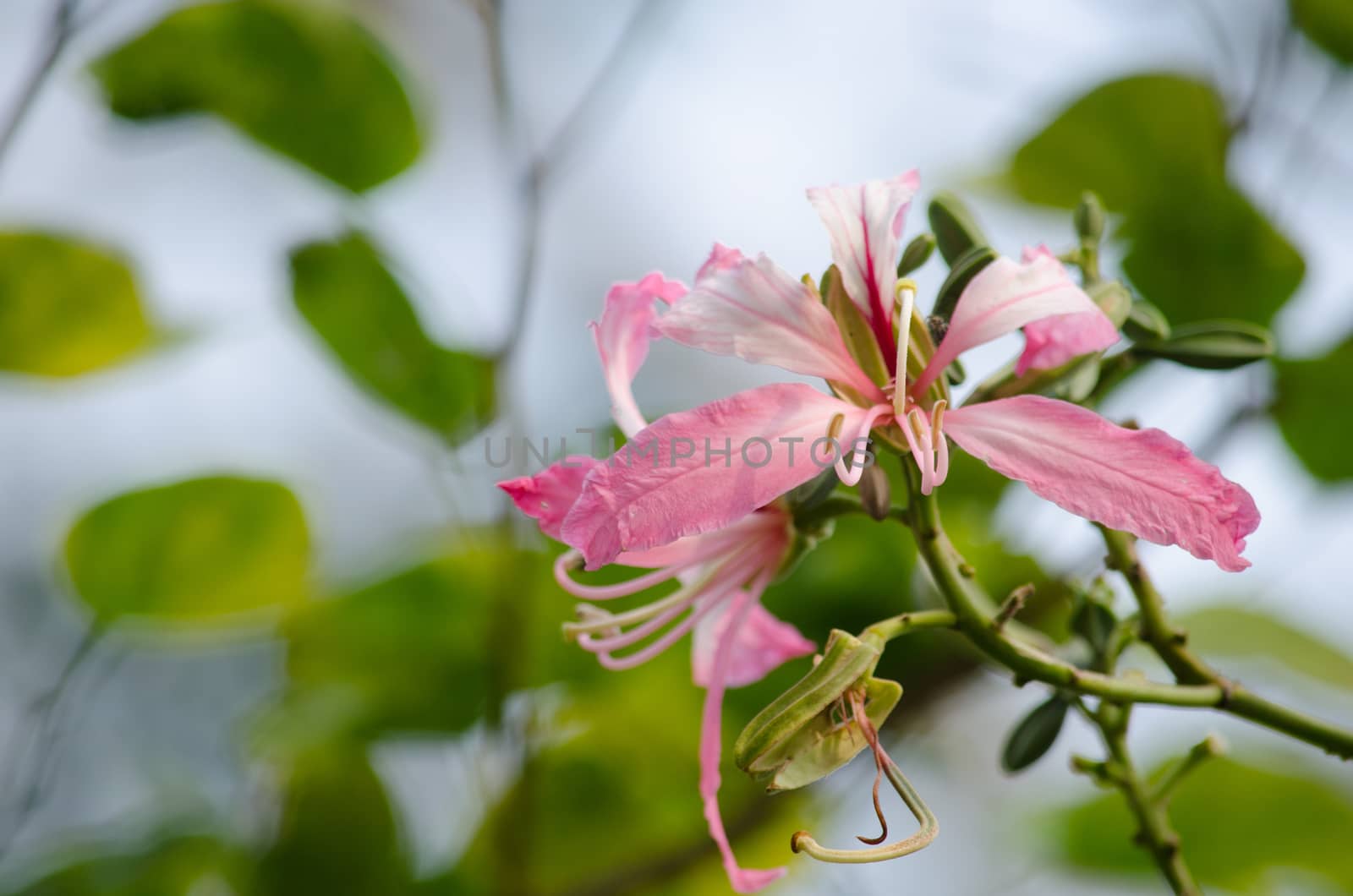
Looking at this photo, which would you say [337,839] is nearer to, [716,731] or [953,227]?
[716,731]

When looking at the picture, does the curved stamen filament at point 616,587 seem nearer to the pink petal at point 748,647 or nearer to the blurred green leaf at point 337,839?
the pink petal at point 748,647

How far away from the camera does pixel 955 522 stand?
596mm

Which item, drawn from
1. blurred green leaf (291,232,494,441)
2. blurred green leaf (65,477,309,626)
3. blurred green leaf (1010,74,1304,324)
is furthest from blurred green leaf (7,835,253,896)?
blurred green leaf (1010,74,1304,324)

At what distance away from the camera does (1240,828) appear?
2.20ft

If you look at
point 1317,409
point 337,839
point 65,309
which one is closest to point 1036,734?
point 1317,409

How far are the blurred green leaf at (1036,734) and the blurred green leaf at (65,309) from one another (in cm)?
55

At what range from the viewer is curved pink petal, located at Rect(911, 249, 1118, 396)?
0.99ft

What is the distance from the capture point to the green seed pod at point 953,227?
0.37 m

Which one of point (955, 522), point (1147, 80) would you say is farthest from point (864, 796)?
point (1147, 80)

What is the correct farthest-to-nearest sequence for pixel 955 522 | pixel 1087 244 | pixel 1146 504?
pixel 955 522, pixel 1087 244, pixel 1146 504

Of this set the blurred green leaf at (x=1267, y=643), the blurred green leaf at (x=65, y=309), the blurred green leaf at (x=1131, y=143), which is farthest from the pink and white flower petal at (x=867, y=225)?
the blurred green leaf at (x=65, y=309)

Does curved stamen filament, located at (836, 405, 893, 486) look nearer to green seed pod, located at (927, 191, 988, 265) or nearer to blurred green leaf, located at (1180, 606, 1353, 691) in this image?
green seed pod, located at (927, 191, 988, 265)

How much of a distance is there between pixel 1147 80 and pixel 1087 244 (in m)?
0.32

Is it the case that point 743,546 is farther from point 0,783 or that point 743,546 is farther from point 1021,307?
point 0,783
